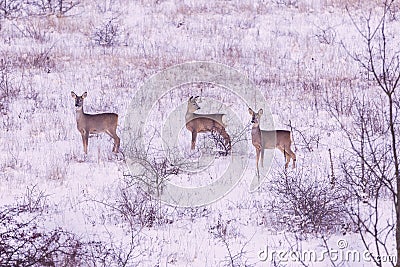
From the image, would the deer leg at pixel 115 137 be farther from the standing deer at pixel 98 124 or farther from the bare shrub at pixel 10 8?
the bare shrub at pixel 10 8

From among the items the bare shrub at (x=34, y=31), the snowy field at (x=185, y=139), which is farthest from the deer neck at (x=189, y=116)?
the bare shrub at (x=34, y=31)

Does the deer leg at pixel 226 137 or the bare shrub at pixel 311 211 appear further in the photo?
the deer leg at pixel 226 137

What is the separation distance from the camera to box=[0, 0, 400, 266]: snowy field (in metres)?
6.29

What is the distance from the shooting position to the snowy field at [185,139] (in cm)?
629

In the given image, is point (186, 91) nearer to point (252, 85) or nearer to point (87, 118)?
point (252, 85)

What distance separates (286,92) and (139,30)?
6803 millimetres

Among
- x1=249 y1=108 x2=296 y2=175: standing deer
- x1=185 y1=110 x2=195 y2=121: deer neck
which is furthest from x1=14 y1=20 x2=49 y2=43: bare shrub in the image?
x1=249 y1=108 x2=296 y2=175: standing deer

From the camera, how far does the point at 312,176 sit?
28.0 ft

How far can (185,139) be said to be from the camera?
35.6 ft

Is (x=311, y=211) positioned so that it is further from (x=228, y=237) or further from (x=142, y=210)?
(x=142, y=210)

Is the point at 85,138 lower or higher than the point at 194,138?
lower

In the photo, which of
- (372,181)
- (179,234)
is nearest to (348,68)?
(372,181)

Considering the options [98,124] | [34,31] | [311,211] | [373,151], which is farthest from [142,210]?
[34,31]

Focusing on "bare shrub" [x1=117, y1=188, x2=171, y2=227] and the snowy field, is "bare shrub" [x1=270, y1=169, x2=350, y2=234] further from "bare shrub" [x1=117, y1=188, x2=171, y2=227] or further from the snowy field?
"bare shrub" [x1=117, y1=188, x2=171, y2=227]
